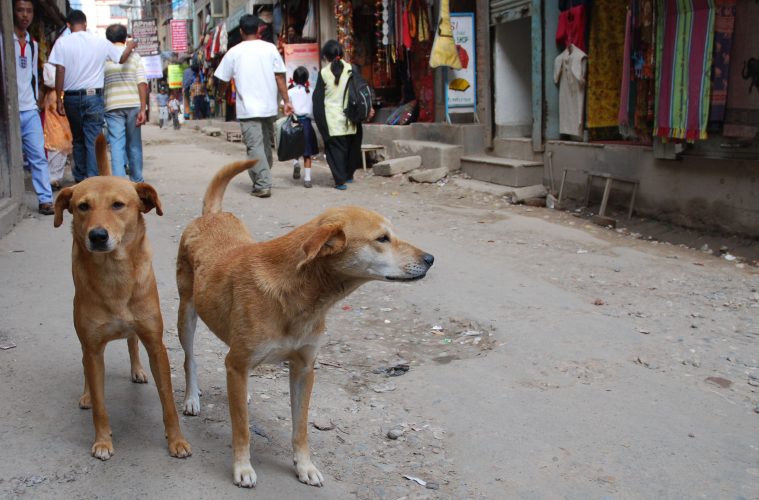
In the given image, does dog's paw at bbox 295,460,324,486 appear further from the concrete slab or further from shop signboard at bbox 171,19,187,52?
shop signboard at bbox 171,19,187,52

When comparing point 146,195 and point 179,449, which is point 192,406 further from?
point 146,195

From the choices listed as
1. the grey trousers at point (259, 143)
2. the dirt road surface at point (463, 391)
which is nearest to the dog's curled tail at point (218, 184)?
the dirt road surface at point (463, 391)

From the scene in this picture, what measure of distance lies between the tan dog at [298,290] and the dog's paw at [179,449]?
28 centimetres

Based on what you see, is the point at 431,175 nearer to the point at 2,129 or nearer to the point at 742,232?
the point at 742,232

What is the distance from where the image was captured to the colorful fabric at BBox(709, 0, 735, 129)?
23.2 ft

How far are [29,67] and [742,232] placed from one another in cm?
762

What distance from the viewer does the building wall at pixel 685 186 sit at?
724 centimetres

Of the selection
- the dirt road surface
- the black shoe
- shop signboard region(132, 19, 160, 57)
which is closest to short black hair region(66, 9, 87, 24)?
the black shoe

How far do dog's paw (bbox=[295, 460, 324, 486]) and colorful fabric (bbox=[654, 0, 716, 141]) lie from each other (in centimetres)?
580

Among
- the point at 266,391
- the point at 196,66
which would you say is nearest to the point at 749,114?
the point at 266,391

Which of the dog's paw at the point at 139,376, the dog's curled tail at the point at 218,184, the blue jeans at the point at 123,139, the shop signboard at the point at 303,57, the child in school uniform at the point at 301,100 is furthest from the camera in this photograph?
the shop signboard at the point at 303,57

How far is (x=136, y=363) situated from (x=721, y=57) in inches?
240

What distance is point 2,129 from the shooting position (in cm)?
774

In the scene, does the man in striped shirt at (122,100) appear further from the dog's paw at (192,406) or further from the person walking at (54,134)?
the dog's paw at (192,406)
